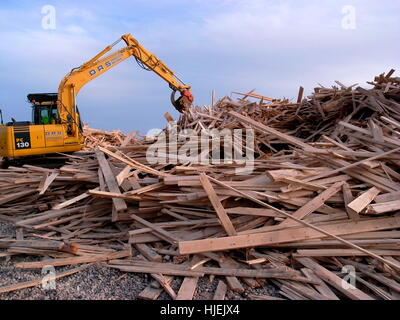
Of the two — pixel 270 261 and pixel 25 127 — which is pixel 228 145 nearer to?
pixel 270 261

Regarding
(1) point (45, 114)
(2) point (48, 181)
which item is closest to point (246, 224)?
(2) point (48, 181)

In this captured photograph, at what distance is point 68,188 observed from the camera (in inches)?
255

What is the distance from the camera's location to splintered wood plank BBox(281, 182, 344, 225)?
168 inches

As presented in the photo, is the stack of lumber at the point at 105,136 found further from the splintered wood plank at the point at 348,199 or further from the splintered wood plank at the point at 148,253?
the splintered wood plank at the point at 348,199

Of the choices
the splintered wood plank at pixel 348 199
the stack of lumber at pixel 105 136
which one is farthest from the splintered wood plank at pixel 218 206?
the stack of lumber at pixel 105 136

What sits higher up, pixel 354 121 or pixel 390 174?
pixel 354 121

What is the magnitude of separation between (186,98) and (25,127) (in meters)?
4.23

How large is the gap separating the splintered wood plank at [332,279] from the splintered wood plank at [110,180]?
240cm

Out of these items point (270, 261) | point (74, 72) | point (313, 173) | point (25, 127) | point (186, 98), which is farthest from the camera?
point (186, 98)

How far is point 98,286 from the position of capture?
12.9ft

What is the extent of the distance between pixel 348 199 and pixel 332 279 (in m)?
1.06

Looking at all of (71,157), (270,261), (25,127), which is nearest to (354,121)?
(270,261)

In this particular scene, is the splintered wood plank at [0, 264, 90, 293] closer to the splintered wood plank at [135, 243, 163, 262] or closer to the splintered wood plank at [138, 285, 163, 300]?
the splintered wood plank at [135, 243, 163, 262]

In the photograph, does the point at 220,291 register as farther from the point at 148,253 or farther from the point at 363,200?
the point at 363,200
